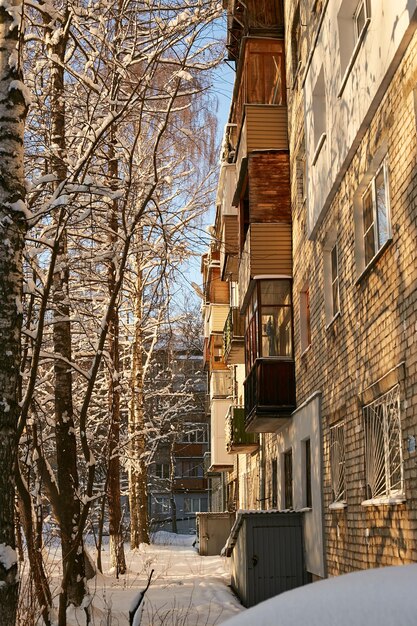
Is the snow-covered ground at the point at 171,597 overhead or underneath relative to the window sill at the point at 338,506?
underneath

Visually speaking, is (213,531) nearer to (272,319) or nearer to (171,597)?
(272,319)

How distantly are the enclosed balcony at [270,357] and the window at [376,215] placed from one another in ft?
19.4

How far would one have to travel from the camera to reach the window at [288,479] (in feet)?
55.9

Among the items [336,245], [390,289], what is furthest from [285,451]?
[390,289]

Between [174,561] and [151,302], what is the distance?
18.4 meters

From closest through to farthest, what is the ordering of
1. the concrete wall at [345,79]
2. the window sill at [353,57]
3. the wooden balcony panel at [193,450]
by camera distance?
the concrete wall at [345,79] < the window sill at [353,57] < the wooden balcony panel at [193,450]

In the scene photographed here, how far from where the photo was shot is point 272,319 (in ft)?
55.1

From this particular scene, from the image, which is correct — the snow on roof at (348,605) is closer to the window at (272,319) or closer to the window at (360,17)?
the window at (360,17)

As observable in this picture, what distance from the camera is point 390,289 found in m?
8.76

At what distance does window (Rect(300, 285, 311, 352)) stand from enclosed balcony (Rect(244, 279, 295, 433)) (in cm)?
82

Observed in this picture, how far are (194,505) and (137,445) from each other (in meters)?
34.3

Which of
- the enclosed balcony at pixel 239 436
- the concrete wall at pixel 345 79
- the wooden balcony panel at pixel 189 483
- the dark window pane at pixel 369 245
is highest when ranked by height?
the concrete wall at pixel 345 79

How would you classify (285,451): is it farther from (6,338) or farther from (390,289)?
(6,338)

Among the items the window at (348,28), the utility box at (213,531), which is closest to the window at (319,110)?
the window at (348,28)
